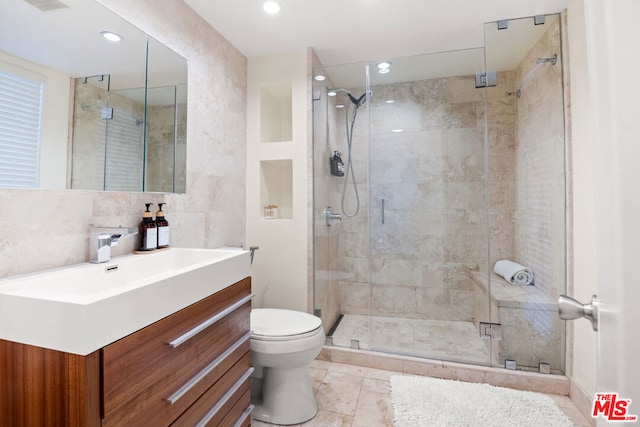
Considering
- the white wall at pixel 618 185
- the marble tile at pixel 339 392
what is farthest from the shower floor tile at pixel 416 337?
the white wall at pixel 618 185

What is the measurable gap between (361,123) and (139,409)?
260cm

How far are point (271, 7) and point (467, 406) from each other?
2632mm

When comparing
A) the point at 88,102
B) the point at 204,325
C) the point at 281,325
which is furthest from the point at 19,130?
the point at 281,325

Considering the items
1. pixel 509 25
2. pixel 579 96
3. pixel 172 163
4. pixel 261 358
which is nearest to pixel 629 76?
pixel 261 358

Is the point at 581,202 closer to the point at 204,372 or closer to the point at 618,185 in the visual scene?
the point at 618,185

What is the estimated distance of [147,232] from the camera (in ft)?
4.55

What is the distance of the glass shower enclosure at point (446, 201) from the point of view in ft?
6.59

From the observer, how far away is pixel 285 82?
2359 mm

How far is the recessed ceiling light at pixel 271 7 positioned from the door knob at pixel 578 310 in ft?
6.60

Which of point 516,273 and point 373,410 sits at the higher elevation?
point 516,273

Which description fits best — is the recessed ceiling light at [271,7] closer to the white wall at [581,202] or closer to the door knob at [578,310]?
the white wall at [581,202]

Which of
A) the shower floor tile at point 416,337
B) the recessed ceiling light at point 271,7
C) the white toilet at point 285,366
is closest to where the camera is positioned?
the white toilet at point 285,366

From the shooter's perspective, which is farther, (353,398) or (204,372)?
(353,398)

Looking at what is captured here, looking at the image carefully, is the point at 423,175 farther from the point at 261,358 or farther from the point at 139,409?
the point at 139,409
